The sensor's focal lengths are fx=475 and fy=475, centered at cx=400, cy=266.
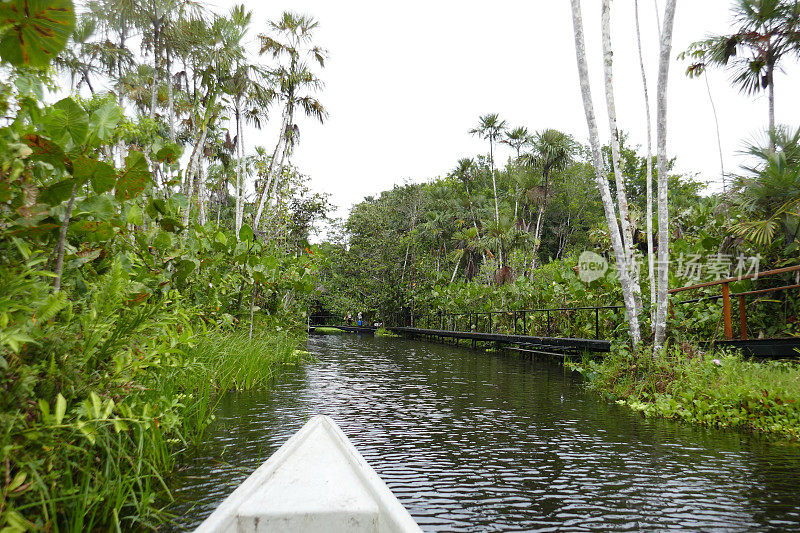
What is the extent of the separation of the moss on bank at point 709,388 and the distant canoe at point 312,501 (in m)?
4.56

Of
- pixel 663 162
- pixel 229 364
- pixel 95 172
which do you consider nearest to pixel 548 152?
pixel 663 162

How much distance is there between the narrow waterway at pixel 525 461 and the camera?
9.81 ft

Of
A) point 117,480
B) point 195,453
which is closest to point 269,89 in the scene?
point 195,453

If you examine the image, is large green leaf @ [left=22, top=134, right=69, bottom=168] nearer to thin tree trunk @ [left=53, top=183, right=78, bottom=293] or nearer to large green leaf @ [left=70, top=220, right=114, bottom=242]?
thin tree trunk @ [left=53, top=183, right=78, bottom=293]

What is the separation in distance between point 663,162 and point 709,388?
322cm

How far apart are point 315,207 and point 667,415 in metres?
16.5

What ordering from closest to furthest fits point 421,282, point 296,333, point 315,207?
1. point 296,333
2. point 315,207
3. point 421,282

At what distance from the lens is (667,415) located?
5.77 m

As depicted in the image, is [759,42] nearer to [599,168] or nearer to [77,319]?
[599,168]

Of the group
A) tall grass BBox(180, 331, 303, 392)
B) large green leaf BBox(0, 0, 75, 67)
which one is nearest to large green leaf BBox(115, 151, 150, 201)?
large green leaf BBox(0, 0, 75, 67)

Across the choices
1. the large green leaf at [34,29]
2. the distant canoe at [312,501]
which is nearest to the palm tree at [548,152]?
the distant canoe at [312,501]

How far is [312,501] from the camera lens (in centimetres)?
237

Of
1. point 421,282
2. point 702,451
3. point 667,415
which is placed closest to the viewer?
point 702,451

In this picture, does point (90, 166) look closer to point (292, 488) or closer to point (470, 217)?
point (292, 488)
